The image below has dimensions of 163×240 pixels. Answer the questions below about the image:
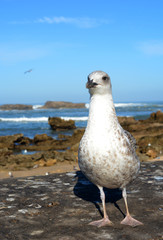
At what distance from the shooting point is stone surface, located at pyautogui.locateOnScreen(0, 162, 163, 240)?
138 inches

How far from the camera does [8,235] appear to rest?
11.3ft

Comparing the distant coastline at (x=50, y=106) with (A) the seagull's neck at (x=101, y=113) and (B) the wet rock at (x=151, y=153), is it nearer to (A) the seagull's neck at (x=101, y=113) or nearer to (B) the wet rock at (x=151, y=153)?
(B) the wet rock at (x=151, y=153)

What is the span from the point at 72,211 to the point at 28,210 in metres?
0.70

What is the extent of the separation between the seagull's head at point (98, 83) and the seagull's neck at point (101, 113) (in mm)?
75

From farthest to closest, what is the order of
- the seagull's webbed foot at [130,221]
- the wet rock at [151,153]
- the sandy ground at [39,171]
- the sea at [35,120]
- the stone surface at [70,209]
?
the sea at [35,120]
the wet rock at [151,153]
the sandy ground at [39,171]
the seagull's webbed foot at [130,221]
the stone surface at [70,209]

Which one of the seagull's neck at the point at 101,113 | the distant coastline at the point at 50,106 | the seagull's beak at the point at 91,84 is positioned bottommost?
the seagull's neck at the point at 101,113

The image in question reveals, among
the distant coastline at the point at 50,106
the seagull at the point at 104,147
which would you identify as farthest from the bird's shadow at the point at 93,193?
the distant coastline at the point at 50,106

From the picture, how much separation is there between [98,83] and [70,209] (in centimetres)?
208

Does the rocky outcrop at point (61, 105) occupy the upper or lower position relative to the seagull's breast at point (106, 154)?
upper

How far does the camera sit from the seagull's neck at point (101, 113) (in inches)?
151

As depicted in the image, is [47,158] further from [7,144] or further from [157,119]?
[157,119]

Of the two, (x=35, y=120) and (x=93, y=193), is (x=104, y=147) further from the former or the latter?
(x=35, y=120)

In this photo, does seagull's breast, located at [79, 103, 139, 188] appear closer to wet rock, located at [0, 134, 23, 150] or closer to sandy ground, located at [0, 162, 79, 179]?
sandy ground, located at [0, 162, 79, 179]

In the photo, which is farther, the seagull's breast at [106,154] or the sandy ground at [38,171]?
the sandy ground at [38,171]
